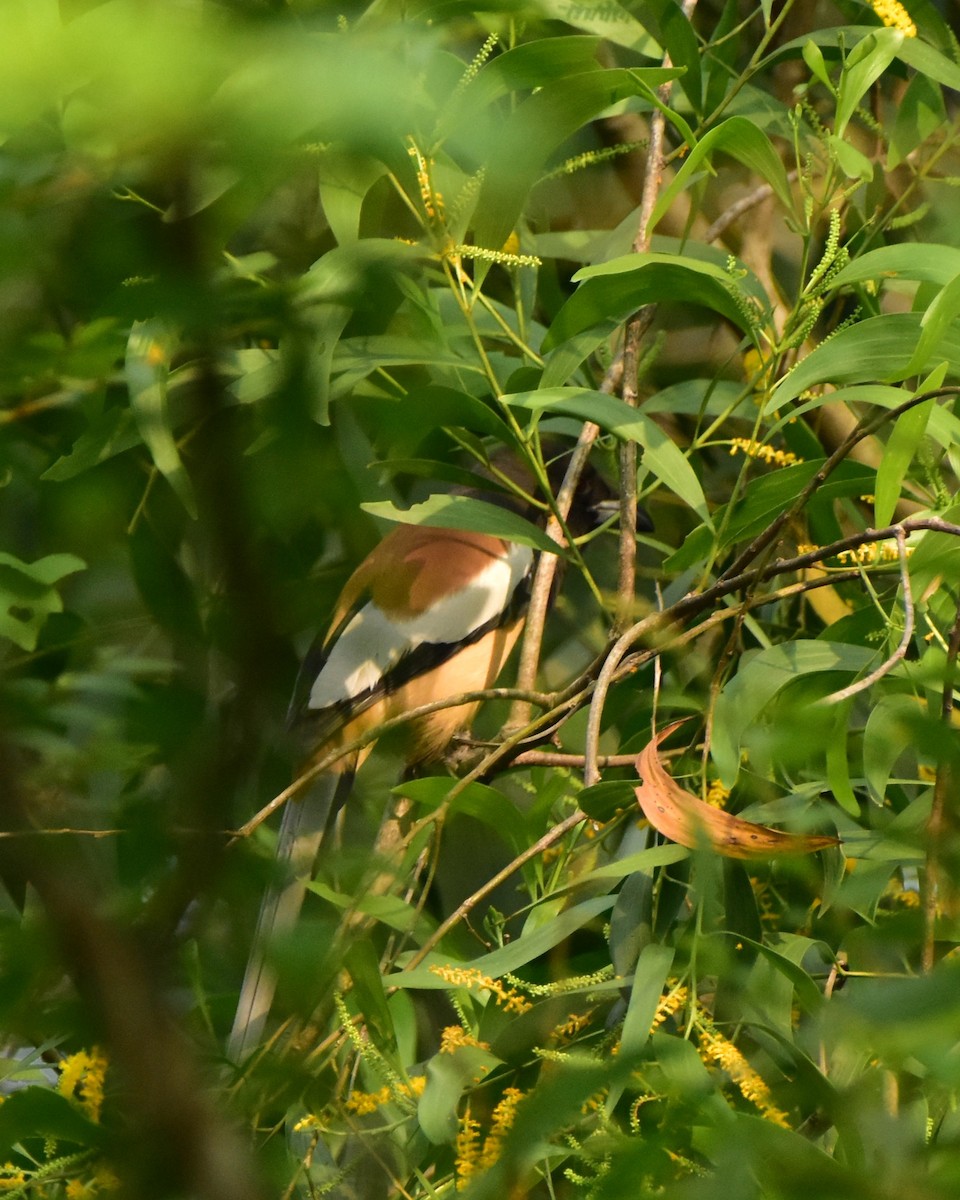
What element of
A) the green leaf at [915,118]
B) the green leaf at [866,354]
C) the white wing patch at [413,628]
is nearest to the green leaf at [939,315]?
the green leaf at [866,354]

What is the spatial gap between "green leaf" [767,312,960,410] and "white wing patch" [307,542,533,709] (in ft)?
3.16

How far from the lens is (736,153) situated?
53.4 inches

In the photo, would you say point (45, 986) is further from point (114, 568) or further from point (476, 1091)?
point (476, 1091)

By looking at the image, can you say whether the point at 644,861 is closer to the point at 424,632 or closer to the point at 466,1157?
the point at 466,1157

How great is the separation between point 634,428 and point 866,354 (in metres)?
0.22

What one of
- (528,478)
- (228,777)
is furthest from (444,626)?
(228,777)

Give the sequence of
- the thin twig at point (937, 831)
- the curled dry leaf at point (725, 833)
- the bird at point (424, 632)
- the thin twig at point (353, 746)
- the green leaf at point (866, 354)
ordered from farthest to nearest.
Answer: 1. the bird at point (424, 632)
2. the green leaf at point (866, 354)
3. the curled dry leaf at point (725, 833)
4. the thin twig at point (937, 831)
5. the thin twig at point (353, 746)

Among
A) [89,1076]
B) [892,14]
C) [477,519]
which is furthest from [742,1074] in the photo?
[892,14]

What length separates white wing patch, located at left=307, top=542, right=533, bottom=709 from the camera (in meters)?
2.06

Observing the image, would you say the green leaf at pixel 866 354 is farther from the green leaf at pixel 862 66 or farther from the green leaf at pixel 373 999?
the green leaf at pixel 373 999

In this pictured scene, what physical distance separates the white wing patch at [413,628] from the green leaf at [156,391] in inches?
54.6

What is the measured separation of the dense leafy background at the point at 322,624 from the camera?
1.30 feet

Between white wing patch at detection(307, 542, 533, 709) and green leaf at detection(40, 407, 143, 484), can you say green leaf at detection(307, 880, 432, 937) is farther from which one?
white wing patch at detection(307, 542, 533, 709)

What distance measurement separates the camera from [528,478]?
2385mm
